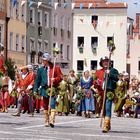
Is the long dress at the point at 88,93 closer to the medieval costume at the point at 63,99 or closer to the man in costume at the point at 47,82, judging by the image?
the medieval costume at the point at 63,99

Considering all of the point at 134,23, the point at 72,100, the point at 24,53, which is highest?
the point at 134,23

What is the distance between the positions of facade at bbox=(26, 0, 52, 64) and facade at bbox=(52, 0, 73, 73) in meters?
1.75

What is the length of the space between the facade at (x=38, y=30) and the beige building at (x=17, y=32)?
36.7 inches

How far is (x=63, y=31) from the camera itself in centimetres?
8175

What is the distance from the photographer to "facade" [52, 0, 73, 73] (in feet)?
260

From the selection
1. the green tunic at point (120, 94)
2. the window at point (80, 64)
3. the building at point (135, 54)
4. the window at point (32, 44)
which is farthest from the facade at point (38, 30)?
the green tunic at point (120, 94)

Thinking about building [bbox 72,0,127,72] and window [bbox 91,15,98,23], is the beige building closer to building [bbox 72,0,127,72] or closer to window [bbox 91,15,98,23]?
building [bbox 72,0,127,72]

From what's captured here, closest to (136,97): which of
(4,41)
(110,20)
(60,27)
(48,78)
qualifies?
(48,78)

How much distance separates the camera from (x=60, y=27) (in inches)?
3201

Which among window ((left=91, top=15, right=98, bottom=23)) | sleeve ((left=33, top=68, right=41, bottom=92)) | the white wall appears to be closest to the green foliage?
sleeve ((left=33, top=68, right=41, bottom=92))

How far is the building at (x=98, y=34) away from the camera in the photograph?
90375 mm

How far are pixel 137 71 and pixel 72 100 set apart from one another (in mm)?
64603

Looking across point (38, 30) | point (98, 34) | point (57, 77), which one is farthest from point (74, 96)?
point (98, 34)

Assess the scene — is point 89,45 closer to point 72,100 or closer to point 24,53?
point 24,53
